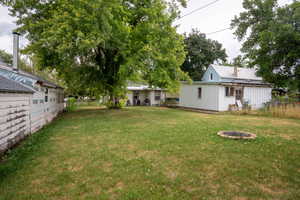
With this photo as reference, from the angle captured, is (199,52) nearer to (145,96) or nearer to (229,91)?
(145,96)

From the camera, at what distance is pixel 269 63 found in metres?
13.7

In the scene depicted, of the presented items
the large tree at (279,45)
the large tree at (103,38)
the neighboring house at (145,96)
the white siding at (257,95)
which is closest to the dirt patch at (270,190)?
the large tree at (103,38)

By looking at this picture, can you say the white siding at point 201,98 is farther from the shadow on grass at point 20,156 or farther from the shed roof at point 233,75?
the shadow on grass at point 20,156

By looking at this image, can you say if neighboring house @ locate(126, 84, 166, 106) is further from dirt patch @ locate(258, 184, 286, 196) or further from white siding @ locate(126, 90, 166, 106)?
dirt patch @ locate(258, 184, 286, 196)

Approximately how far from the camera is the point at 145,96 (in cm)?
2250

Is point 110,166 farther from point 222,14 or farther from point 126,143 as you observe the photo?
point 222,14

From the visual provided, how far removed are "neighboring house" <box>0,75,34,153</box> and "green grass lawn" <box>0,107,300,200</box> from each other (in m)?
0.38

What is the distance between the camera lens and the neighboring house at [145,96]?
21772 mm

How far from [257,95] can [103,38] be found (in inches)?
549

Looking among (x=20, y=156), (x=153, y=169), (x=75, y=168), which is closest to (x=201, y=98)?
(x=153, y=169)

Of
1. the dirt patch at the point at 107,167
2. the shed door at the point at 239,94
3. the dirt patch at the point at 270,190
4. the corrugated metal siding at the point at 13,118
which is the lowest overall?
the dirt patch at the point at 270,190

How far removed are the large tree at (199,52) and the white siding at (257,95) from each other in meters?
11.1

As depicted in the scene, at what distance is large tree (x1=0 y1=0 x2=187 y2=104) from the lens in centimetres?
895

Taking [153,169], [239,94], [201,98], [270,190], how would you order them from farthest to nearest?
[201,98], [239,94], [153,169], [270,190]
